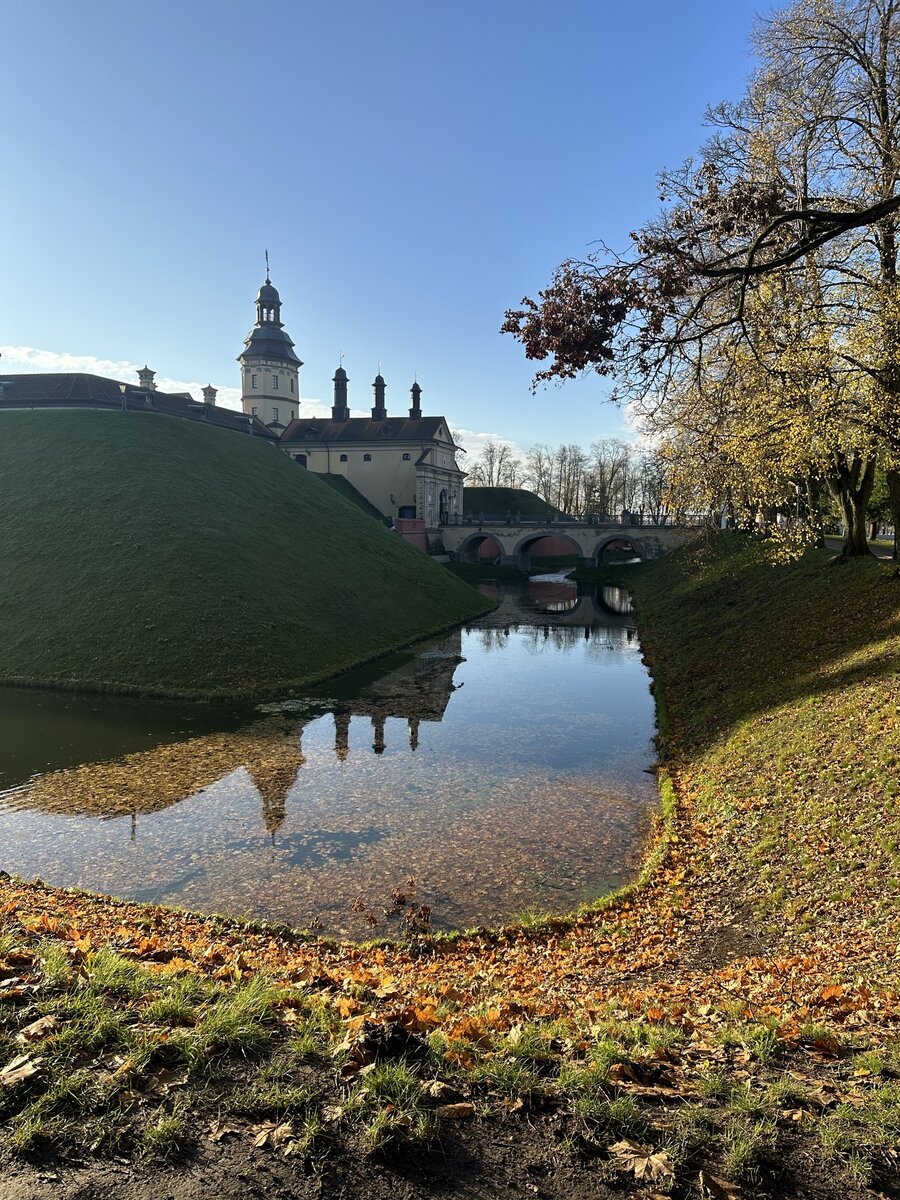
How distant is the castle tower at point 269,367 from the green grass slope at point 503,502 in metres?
33.7

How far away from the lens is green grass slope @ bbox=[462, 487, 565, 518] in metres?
115

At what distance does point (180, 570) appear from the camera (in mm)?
34656

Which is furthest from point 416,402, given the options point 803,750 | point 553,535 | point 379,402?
point 803,750

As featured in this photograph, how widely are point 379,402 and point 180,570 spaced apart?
6341cm

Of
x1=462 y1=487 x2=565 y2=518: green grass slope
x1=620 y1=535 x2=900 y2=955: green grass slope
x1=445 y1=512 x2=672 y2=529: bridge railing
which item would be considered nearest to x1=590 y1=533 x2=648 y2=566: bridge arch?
x1=445 y1=512 x2=672 y2=529: bridge railing

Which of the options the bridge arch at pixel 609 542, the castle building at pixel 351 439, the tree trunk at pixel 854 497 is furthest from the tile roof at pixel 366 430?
the tree trunk at pixel 854 497

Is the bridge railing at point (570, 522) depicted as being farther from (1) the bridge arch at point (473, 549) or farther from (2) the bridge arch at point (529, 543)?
(1) the bridge arch at point (473, 549)

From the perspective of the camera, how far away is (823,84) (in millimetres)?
16188

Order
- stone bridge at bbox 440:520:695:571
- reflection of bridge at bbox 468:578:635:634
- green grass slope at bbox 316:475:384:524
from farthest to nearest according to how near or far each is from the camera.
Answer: green grass slope at bbox 316:475:384:524, stone bridge at bbox 440:520:695:571, reflection of bridge at bbox 468:578:635:634

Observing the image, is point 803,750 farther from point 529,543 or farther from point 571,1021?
point 529,543

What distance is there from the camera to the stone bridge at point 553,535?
3014 inches

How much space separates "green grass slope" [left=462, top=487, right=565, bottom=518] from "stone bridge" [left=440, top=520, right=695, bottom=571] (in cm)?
2875

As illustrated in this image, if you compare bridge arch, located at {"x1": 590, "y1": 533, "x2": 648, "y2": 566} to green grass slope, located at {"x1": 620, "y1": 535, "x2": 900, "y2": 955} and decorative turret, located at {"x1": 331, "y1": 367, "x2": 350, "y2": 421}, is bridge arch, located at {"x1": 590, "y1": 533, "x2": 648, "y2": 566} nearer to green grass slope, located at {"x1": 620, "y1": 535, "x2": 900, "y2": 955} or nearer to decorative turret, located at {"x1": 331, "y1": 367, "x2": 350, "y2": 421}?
decorative turret, located at {"x1": 331, "y1": 367, "x2": 350, "y2": 421}

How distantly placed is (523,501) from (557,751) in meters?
101
